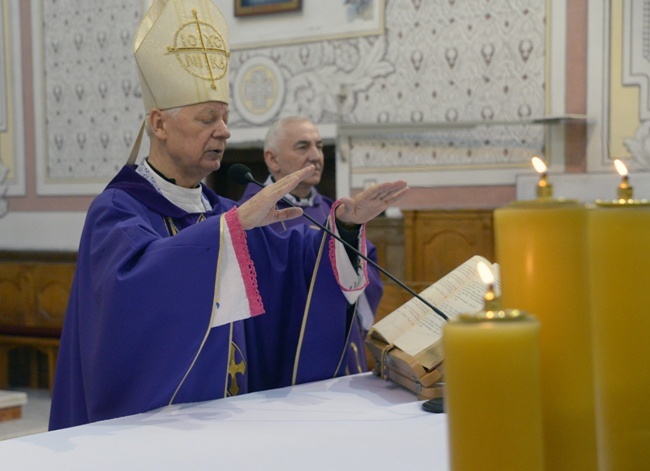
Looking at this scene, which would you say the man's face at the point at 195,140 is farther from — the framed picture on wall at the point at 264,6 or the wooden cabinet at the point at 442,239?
the framed picture on wall at the point at 264,6

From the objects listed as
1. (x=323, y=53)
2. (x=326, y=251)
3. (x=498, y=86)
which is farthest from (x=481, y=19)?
(x=326, y=251)

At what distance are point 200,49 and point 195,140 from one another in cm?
43

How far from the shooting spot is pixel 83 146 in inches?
341

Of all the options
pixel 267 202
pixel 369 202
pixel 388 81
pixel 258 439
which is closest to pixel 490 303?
pixel 258 439

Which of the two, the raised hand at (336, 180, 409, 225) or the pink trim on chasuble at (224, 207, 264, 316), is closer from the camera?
the pink trim on chasuble at (224, 207, 264, 316)

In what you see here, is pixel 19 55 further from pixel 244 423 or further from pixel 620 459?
pixel 620 459

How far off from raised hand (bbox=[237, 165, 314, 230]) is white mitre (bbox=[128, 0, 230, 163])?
0.78 meters

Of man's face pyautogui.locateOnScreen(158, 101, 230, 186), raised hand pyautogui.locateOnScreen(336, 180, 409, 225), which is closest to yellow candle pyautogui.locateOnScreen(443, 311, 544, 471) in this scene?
raised hand pyautogui.locateOnScreen(336, 180, 409, 225)

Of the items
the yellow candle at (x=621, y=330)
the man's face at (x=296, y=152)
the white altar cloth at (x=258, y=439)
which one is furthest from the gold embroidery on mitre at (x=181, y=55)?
the yellow candle at (x=621, y=330)

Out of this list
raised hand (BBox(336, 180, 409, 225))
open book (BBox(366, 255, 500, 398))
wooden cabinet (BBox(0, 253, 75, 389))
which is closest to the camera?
open book (BBox(366, 255, 500, 398))

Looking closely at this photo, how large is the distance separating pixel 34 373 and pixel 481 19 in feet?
17.6

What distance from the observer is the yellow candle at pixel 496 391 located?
0.74 m

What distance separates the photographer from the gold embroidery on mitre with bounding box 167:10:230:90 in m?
2.88

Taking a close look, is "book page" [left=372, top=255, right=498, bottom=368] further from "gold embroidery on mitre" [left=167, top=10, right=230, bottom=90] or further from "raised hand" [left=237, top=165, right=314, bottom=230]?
"gold embroidery on mitre" [left=167, top=10, right=230, bottom=90]
